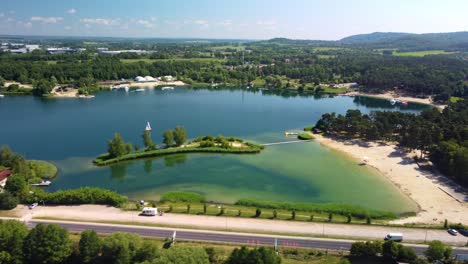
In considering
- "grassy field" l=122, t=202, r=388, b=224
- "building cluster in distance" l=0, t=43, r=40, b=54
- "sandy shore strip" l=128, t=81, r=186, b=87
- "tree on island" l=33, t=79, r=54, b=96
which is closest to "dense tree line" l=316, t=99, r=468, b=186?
"grassy field" l=122, t=202, r=388, b=224

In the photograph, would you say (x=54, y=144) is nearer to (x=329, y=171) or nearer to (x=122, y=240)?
(x=122, y=240)

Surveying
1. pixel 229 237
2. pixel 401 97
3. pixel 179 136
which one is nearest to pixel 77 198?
pixel 229 237

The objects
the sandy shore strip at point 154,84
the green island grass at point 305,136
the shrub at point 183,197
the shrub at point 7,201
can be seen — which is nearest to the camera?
the shrub at point 7,201

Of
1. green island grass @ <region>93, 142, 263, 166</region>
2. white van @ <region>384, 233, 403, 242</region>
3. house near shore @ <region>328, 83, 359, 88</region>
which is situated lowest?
white van @ <region>384, 233, 403, 242</region>

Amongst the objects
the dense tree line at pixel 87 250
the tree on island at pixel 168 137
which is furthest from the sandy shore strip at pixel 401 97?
the dense tree line at pixel 87 250

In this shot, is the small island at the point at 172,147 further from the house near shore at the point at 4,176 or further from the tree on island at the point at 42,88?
A: the tree on island at the point at 42,88

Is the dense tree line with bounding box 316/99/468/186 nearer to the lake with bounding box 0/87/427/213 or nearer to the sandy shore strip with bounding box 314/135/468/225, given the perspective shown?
the sandy shore strip with bounding box 314/135/468/225
